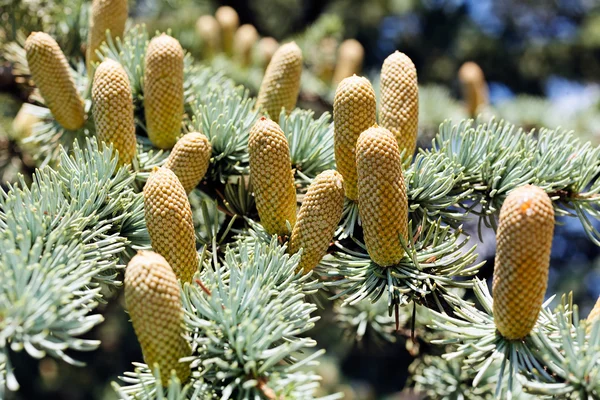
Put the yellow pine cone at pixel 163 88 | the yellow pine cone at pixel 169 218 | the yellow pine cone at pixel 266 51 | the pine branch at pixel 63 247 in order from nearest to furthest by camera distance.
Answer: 1. the pine branch at pixel 63 247
2. the yellow pine cone at pixel 169 218
3. the yellow pine cone at pixel 163 88
4. the yellow pine cone at pixel 266 51

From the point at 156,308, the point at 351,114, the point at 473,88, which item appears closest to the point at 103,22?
the point at 351,114

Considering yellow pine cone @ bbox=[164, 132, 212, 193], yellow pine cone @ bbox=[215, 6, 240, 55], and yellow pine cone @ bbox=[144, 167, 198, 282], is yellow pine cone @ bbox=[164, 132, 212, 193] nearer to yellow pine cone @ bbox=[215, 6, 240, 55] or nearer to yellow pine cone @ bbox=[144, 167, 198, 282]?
yellow pine cone @ bbox=[144, 167, 198, 282]

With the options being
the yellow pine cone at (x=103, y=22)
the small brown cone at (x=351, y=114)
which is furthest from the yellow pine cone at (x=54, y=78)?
the small brown cone at (x=351, y=114)

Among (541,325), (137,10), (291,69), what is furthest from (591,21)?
(541,325)

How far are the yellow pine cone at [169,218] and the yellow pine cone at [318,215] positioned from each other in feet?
0.42

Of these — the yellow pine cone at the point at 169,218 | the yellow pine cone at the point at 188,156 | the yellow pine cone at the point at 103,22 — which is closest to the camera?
the yellow pine cone at the point at 169,218

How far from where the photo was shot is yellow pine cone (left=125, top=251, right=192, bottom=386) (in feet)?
1.84

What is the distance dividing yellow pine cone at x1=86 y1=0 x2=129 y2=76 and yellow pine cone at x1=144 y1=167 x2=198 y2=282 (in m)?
0.45

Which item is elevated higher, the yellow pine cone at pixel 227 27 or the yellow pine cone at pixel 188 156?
the yellow pine cone at pixel 188 156

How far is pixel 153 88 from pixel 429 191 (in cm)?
41

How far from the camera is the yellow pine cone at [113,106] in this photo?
800 millimetres

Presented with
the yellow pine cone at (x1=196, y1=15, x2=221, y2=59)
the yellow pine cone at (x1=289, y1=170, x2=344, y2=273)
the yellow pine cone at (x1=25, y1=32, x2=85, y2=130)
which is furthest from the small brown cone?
the yellow pine cone at (x1=196, y1=15, x2=221, y2=59)

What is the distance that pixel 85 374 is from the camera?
13.1 feet

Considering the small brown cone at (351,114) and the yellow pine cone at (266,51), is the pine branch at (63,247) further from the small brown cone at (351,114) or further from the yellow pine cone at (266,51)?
the yellow pine cone at (266,51)
